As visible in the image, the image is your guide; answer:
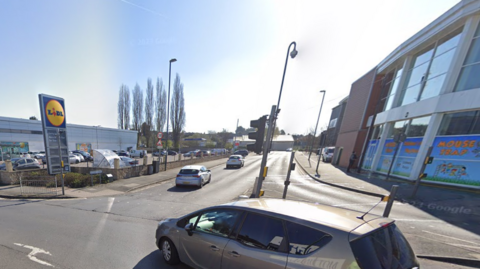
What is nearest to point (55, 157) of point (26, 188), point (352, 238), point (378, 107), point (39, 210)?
point (26, 188)

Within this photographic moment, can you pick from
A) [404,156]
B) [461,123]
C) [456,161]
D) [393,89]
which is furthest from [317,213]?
[393,89]

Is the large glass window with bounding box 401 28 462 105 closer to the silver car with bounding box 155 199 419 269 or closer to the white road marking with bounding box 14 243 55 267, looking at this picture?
the silver car with bounding box 155 199 419 269

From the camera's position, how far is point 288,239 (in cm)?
217

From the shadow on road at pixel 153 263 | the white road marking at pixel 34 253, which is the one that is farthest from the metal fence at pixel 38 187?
the shadow on road at pixel 153 263

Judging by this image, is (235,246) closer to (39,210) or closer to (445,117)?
(39,210)

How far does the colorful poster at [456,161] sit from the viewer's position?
9.96 metres

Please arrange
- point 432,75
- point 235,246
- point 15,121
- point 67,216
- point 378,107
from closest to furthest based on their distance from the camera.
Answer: point 235,246, point 67,216, point 432,75, point 378,107, point 15,121

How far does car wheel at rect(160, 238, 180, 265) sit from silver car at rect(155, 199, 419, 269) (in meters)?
0.18

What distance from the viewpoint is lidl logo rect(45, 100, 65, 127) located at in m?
9.92

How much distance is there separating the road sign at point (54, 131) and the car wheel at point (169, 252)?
1050 cm

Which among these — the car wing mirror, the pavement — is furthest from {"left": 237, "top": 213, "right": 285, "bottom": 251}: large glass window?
the pavement

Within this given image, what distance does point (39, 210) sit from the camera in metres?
7.09

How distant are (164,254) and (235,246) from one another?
1.92m

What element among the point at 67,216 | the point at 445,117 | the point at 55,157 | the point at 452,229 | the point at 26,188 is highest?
the point at 445,117
